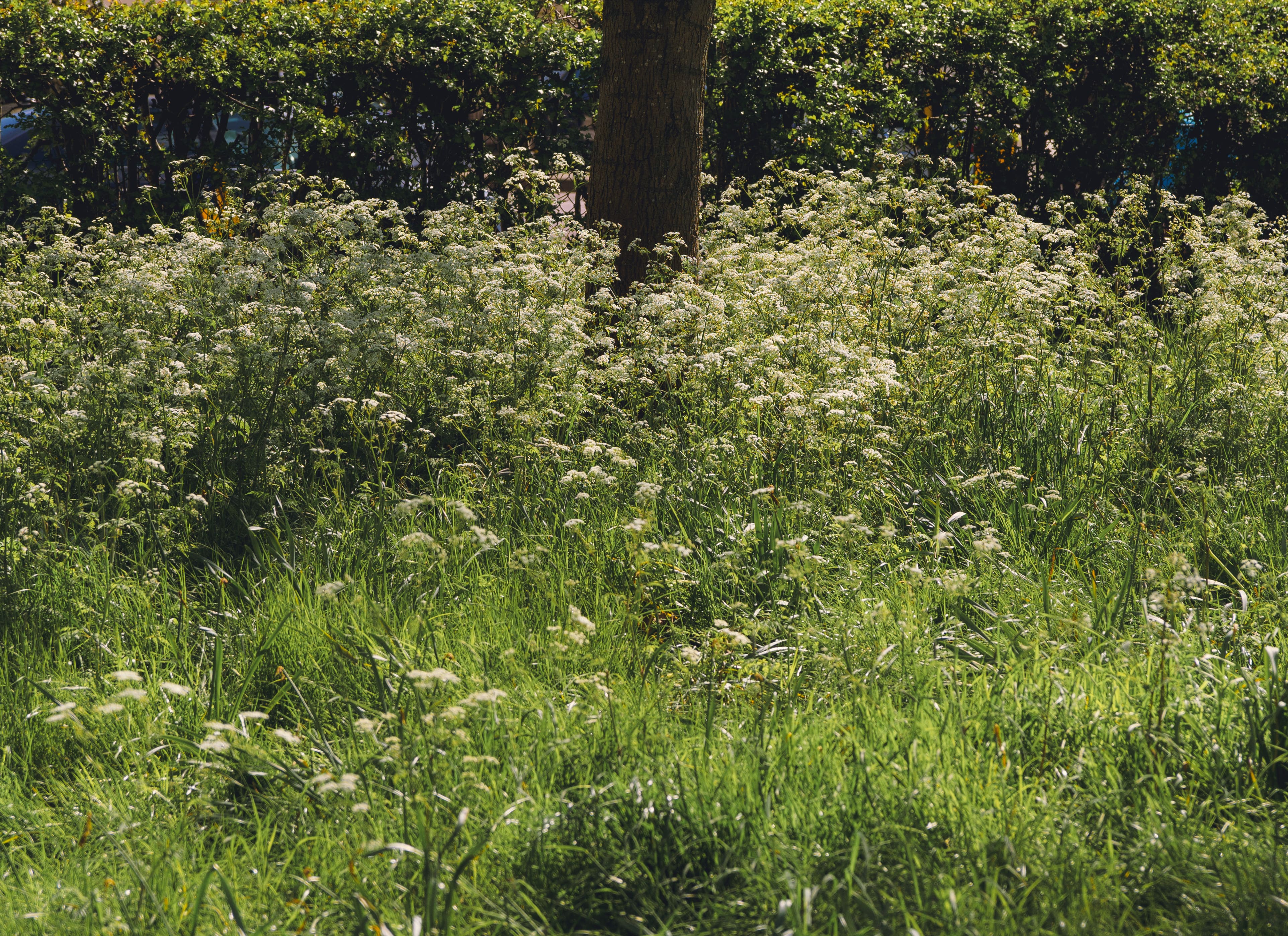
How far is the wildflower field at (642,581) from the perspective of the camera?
7.45ft

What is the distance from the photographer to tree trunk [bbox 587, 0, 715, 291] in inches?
240

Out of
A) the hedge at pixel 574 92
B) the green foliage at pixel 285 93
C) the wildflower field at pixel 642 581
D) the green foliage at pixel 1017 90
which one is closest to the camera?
the wildflower field at pixel 642 581

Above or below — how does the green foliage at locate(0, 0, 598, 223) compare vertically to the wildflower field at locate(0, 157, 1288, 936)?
above

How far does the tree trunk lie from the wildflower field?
0.34 m

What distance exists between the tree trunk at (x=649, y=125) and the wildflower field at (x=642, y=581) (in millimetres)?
344

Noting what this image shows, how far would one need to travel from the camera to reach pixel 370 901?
2178 millimetres

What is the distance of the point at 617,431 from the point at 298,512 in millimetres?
1517

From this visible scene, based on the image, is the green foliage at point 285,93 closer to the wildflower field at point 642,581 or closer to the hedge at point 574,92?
the hedge at point 574,92

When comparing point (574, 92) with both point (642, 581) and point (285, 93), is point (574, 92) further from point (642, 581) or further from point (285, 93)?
point (642, 581)

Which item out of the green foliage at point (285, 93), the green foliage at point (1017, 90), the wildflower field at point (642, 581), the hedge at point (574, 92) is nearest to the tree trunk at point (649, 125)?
the wildflower field at point (642, 581)

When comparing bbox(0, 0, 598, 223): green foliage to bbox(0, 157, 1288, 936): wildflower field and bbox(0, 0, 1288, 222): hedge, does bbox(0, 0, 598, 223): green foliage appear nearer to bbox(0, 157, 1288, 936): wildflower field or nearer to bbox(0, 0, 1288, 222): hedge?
bbox(0, 0, 1288, 222): hedge

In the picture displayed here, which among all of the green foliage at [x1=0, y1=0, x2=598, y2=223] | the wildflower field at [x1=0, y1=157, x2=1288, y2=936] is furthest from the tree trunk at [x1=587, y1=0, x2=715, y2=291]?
the green foliage at [x1=0, y1=0, x2=598, y2=223]

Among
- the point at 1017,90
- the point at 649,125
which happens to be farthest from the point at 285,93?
the point at 1017,90

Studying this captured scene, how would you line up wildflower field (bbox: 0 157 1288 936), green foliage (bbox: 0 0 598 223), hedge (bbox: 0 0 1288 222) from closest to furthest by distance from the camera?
1. wildflower field (bbox: 0 157 1288 936)
2. green foliage (bbox: 0 0 598 223)
3. hedge (bbox: 0 0 1288 222)
